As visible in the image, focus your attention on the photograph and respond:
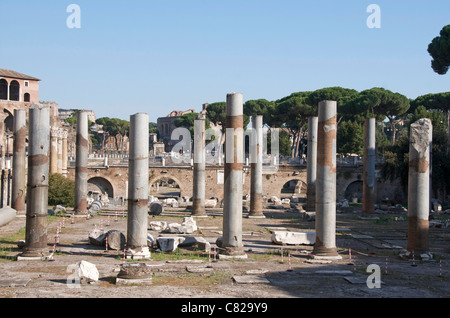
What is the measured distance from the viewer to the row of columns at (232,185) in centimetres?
1421

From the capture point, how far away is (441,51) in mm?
37438

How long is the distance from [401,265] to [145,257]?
6.49 metres

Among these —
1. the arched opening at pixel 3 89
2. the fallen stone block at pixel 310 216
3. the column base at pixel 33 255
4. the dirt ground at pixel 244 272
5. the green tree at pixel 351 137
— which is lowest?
the dirt ground at pixel 244 272

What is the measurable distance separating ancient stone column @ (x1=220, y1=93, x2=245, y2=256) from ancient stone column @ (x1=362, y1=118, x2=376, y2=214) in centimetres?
1371

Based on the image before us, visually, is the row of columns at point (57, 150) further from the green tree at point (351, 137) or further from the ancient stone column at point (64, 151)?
the green tree at point (351, 137)

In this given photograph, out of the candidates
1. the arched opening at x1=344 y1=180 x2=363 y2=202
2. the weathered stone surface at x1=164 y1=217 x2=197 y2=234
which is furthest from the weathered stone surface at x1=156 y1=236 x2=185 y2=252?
the arched opening at x1=344 y1=180 x2=363 y2=202

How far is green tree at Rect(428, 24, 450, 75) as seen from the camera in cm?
3681

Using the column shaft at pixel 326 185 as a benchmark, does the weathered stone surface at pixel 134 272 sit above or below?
below

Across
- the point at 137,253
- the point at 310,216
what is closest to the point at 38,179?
the point at 137,253

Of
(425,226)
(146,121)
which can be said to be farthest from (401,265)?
(146,121)

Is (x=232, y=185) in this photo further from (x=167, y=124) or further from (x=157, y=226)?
(x=167, y=124)

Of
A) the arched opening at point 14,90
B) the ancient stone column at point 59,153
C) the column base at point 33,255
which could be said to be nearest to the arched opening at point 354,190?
the ancient stone column at point 59,153

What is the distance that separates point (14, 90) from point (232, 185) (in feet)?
163

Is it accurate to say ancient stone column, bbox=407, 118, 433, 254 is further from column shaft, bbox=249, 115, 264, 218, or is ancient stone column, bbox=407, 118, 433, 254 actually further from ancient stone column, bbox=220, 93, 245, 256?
column shaft, bbox=249, 115, 264, 218
